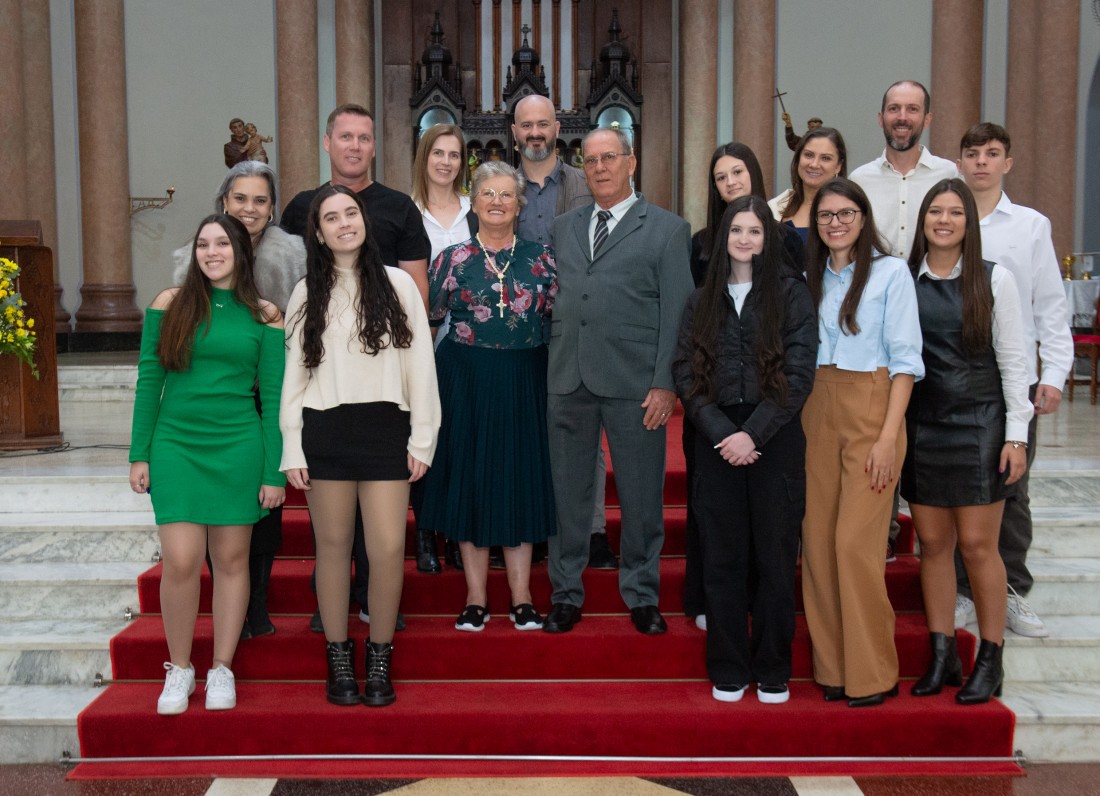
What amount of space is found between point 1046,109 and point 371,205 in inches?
330

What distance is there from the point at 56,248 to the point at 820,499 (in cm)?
1013

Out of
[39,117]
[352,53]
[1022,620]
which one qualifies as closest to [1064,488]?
[1022,620]

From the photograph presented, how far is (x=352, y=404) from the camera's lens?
126 inches

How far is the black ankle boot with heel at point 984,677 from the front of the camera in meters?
3.27

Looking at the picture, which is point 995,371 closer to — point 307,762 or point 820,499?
point 820,499

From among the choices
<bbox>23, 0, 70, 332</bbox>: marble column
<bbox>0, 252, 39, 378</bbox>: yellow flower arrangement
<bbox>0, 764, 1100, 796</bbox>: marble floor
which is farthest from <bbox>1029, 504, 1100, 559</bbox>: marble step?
<bbox>23, 0, 70, 332</bbox>: marble column

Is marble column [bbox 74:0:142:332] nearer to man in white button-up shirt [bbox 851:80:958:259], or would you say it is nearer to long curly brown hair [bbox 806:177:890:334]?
man in white button-up shirt [bbox 851:80:958:259]

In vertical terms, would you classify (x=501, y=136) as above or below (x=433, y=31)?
below

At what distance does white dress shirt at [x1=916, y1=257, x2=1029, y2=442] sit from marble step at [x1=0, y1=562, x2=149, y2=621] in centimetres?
316

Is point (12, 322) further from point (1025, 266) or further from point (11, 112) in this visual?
point (11, 112)

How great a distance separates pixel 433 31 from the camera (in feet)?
42.1

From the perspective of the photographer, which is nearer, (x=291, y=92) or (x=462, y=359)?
(x=462, y=359)

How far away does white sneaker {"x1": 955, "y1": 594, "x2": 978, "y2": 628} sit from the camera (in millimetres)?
3645

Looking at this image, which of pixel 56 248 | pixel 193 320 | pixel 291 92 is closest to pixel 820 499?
pixel 193 320
